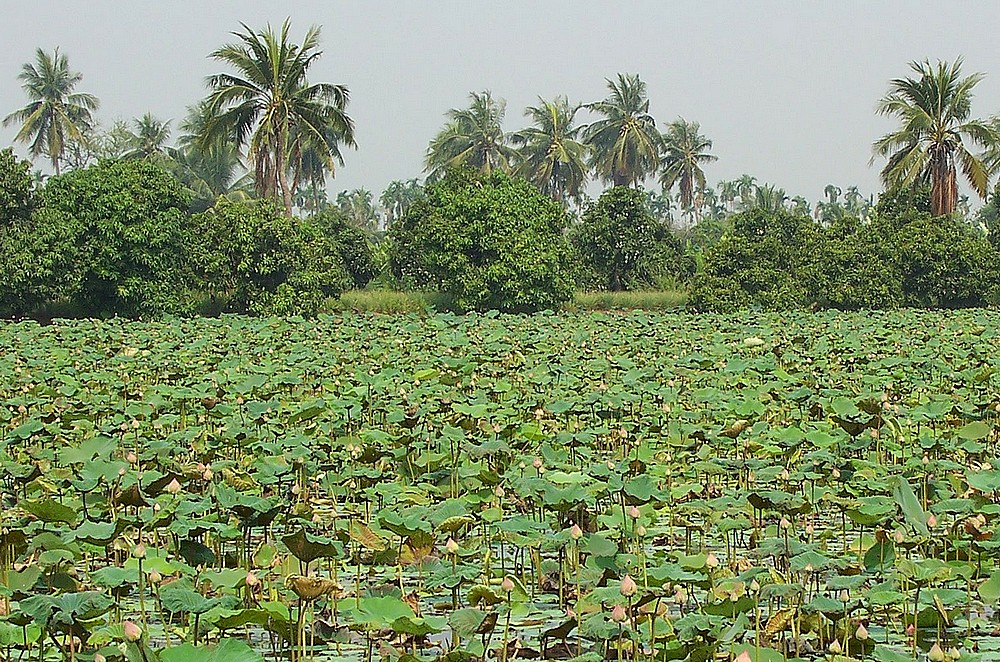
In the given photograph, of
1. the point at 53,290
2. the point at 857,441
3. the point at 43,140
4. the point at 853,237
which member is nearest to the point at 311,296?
the point at 53,290

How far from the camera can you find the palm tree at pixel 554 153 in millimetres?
36562

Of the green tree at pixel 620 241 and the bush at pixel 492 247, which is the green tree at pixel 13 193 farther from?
the green tree at pixel 620 241

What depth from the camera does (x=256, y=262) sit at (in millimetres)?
19891

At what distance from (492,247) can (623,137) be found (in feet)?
57.7

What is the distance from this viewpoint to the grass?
21.8 meters

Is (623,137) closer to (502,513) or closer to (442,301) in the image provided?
(442,301)

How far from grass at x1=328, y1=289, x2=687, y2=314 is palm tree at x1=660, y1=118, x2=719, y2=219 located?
1744 cm

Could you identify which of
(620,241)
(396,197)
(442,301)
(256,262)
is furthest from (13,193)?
(396,197)

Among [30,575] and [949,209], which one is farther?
[949,209]

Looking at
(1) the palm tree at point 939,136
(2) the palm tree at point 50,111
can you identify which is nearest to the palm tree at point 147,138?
(2) the palm tree at point 50,111

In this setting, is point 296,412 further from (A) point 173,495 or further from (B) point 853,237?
(B) point 853,237

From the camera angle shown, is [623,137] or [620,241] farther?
[623,137]

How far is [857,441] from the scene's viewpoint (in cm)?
539

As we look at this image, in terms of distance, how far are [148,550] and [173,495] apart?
60cm
